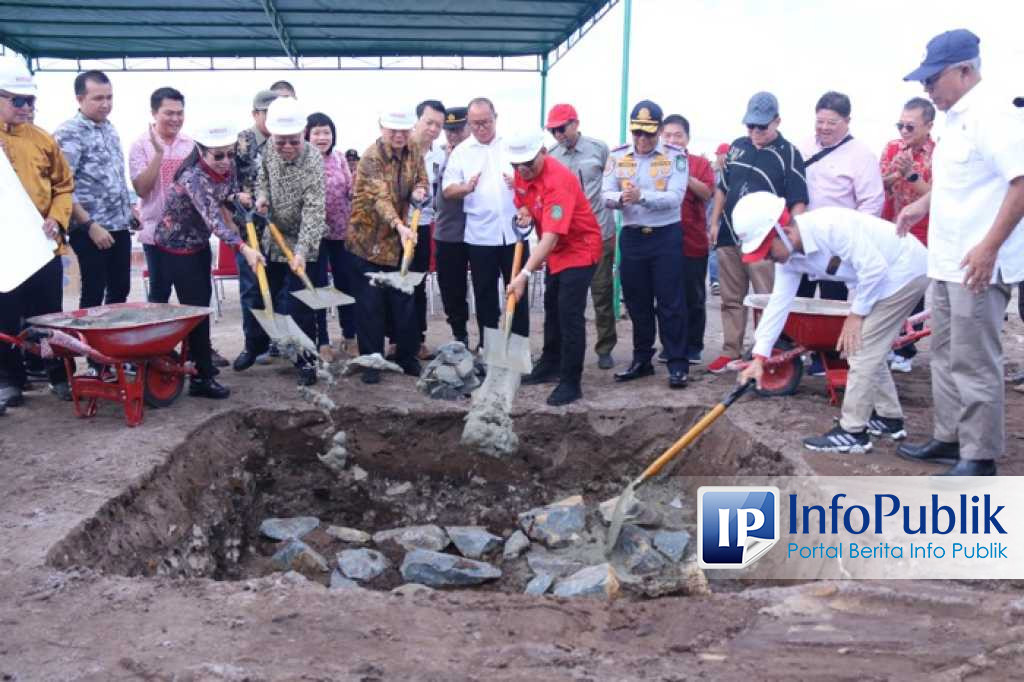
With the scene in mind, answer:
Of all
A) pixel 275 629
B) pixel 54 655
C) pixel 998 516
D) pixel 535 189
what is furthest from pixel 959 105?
pixel 54 655

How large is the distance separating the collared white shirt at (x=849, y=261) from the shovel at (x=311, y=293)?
2.81m

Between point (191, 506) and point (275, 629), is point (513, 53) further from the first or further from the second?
point (275, 629)

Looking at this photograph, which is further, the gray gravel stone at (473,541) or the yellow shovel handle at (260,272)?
the yellow shovel handle at (260,272)

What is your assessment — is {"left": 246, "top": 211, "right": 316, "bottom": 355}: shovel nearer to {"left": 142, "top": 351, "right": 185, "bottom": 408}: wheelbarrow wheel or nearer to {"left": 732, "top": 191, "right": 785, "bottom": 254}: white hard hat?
{"left": 142, "top": 351, "right": 185, "bottom": 408}: wheelbarrow wheel

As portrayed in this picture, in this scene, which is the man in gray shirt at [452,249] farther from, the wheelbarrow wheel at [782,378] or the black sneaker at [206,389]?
the wheelbarrow wheel at [782,378]

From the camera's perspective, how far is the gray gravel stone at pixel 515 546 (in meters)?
4.42

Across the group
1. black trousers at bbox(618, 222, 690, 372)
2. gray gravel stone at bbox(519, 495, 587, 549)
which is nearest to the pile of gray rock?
gray gravel stone at bbox(519, 495, 587, 549)

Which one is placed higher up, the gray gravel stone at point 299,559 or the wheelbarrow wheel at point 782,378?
the wheelbarrow wheel at point 782,378

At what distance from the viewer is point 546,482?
5242 millimetres

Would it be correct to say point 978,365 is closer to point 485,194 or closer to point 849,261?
point 849,261

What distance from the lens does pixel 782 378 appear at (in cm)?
557

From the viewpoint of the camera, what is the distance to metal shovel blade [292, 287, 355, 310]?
5.54 metres

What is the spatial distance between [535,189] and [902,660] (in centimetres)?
348

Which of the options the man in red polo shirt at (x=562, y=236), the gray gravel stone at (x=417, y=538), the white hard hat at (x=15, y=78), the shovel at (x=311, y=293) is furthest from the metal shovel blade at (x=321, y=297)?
the white hard hat at (x=15, y=78)
